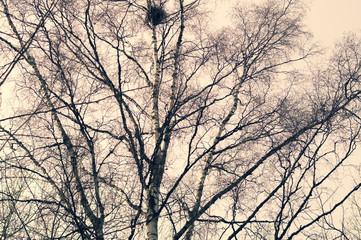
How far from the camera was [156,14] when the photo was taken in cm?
690

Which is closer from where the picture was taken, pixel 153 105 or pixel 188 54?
pixel 153 105

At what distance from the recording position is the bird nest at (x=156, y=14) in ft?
22.6

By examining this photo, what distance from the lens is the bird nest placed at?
22.6 ft

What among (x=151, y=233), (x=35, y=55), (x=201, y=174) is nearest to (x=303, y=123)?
(x=201, y=174)

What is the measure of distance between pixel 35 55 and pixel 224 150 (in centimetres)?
336

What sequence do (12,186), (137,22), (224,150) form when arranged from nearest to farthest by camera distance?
(12,186) → (224,150) → (137,22)

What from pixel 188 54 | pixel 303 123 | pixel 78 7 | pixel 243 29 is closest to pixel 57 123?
pixel 78 7

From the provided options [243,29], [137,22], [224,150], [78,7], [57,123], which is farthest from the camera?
[243,29]

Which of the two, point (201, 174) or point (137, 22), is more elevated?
point (137, 22)

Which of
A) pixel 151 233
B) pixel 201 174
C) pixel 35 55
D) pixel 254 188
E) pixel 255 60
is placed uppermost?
pixel 255 60

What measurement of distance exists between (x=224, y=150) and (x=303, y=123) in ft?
4.63

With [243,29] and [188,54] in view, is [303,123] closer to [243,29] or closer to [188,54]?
[188,54]

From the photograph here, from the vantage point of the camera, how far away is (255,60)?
7605 mm

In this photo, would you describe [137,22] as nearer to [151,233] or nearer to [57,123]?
[57,123]
